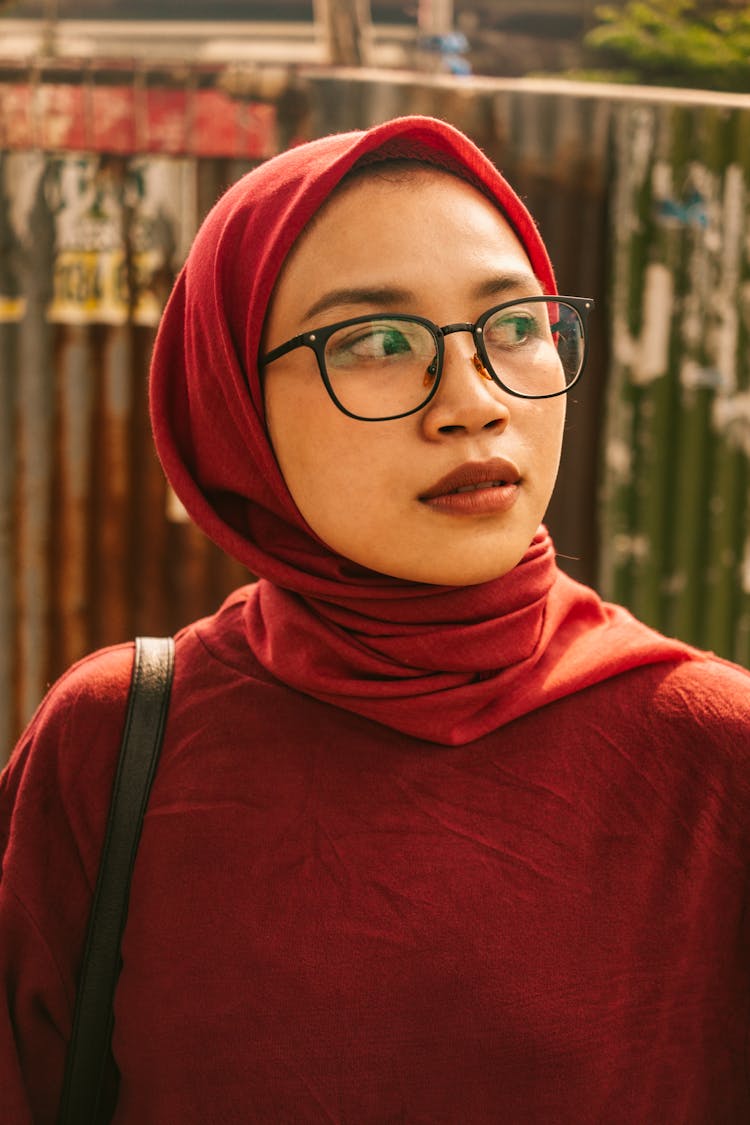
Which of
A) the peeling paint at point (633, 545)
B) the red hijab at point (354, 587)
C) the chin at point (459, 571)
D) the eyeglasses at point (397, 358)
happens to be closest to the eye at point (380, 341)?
the eyeglasses at point (397, 358)

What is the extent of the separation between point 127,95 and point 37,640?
1.72 m

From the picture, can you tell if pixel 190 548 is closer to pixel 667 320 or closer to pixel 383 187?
pixel 667 320

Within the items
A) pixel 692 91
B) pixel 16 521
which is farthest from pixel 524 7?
pixel 16 521

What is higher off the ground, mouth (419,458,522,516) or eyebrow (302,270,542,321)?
eyebrow (302,270,542,321)

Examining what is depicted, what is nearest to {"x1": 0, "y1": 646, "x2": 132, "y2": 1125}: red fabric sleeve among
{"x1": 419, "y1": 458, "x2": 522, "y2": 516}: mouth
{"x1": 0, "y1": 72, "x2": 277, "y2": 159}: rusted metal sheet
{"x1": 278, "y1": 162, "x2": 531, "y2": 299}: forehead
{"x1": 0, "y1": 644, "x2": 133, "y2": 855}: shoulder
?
{"x1": 0, "y1": 644, "x2": 133, "y2": 855}: shoulder

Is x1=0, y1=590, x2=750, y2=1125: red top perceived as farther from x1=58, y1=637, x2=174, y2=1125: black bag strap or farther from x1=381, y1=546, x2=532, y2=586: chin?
Result: x1=381, y1=546, x2=532, y2=586: chin

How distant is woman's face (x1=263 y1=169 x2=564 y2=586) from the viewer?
1.31 m

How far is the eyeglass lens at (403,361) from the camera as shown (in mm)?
1300

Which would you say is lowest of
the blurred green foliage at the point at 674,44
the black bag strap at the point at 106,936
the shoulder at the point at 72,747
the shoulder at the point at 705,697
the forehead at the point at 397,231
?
the black bag strap at the point at 106,936

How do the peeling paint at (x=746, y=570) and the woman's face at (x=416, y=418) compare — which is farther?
the peeling paint at (x=746, y=570)

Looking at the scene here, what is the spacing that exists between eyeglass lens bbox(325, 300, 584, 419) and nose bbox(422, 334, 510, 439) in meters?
0.01

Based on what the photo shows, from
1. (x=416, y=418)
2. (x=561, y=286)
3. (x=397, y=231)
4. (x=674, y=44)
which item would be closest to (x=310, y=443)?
(x=416, y=418)

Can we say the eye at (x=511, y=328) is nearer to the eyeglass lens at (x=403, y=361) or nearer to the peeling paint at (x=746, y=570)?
the eyeglass lens at (x=403, y=361)

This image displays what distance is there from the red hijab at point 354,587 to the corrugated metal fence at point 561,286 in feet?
7.20
